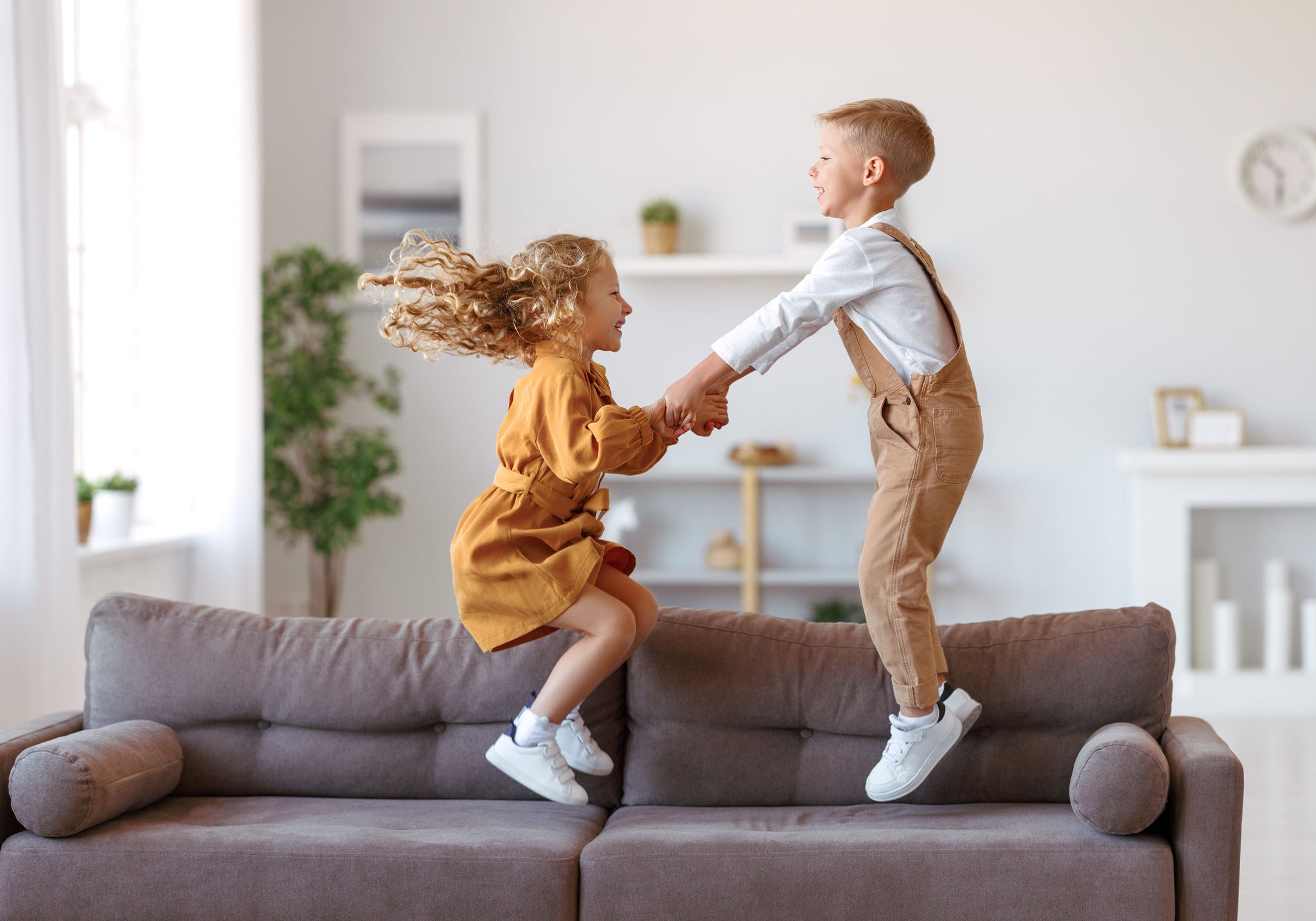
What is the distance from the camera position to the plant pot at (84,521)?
3553mm

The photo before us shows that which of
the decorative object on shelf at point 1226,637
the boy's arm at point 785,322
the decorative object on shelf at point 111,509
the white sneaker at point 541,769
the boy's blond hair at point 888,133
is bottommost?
the decorative object on shelf at point 1226,637

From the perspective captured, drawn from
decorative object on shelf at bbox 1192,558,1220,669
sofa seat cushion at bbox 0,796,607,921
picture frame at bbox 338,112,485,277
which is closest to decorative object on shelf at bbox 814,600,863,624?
decorative object on shelf at bbox 1192,558,1220,669

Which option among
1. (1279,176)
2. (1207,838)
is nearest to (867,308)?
(1207,838)

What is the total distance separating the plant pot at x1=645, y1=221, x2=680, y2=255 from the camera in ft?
15.8

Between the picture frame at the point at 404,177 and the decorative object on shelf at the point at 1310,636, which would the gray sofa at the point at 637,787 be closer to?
the decorative object on shelf at the point at 1310,636

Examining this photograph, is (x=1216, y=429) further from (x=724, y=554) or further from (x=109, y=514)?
(x=109, y=514)

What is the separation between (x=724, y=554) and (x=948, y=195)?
1.73m

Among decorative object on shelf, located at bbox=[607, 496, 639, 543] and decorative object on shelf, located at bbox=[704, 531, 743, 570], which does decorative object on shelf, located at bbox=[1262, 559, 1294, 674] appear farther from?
decorative object on shelf, located at bbox=[607, 496, 639, 543]

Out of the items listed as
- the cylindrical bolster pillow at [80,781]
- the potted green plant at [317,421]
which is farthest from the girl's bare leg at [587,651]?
the potted green plant at [317,421]

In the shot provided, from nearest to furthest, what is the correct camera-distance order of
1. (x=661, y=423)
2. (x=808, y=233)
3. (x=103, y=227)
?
(x=661, y=423)
(x=103, y=227)
(x=808, y=233)

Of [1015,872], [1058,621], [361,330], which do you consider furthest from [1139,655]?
[361,330]

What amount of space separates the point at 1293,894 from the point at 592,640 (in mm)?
1729

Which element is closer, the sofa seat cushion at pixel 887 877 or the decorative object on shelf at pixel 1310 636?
the sofa seat cushion at pixel 887 877

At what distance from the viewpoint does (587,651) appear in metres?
1.92
